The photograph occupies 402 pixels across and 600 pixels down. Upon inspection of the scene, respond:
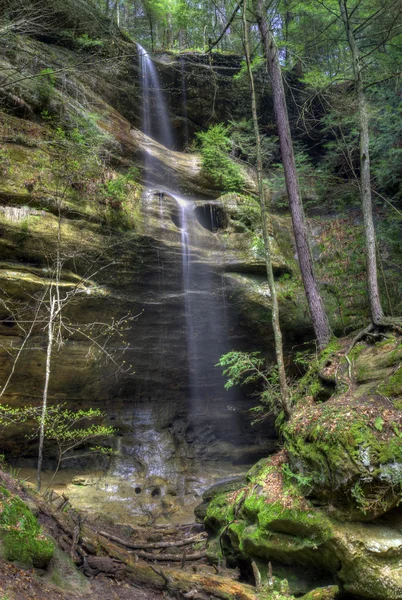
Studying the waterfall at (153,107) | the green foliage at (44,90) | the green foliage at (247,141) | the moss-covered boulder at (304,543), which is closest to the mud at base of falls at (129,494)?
the moss-covered boulder at (304,543)

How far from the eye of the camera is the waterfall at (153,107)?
14.2 m

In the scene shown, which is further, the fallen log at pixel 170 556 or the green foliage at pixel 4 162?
the green foliage at pixel 4 162

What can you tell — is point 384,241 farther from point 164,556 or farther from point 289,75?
point 164,556

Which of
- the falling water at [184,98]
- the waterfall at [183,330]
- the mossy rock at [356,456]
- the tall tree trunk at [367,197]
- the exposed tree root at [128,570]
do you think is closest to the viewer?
the mossy rock at [356,456]

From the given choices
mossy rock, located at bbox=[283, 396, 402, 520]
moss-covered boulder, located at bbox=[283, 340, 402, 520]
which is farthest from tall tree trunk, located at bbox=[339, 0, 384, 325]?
mossy rock, located at bbox=[283, 396, 402, 520]

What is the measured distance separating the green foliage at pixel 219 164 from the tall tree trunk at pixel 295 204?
330 centimetres

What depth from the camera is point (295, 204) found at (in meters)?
9.27

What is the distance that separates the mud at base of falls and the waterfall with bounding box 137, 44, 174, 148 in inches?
482

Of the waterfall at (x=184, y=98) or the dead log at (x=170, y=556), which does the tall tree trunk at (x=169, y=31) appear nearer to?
the waterfall at (x=184, y=98)

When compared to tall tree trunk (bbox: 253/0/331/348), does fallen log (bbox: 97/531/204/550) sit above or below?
below

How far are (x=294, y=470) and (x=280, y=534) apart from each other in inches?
37.0

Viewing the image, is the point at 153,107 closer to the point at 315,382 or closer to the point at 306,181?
the point at 306,181

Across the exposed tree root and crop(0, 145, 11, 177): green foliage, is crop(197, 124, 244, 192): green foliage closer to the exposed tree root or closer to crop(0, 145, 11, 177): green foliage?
crop(0, 145, 11, 177): green foliage

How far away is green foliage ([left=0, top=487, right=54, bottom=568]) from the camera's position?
12.8 feet
